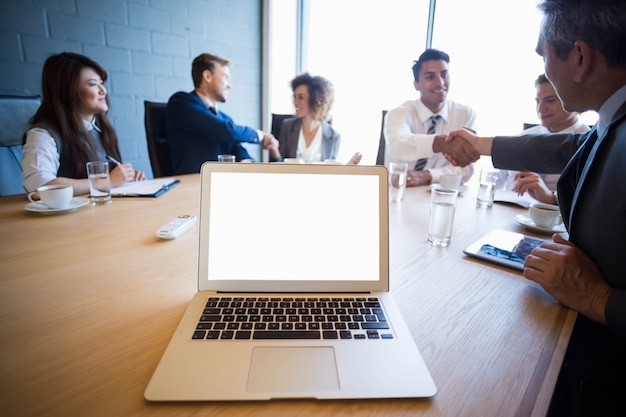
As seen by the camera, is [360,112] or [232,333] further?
[360,112]

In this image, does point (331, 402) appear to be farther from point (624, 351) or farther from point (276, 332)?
point (624, 351)

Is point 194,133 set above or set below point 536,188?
above

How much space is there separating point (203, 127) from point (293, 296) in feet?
6.78

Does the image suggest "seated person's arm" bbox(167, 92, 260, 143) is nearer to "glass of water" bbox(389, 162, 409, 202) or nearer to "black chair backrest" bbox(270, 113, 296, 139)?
"black chair backrest" bbox(270, 113, 296, 139)

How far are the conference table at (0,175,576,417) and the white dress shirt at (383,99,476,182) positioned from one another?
95 cm

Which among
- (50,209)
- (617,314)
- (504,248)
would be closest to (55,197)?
(50,209)

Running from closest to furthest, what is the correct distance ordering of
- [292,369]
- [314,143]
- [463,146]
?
[292,369], [463,146], [314,143]

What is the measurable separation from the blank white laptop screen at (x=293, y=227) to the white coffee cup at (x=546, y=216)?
0.69m

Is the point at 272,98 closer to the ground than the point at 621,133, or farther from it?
farther from it

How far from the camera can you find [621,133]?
26.3 inches

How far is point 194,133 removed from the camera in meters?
2.39

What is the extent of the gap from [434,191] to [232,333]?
716mm

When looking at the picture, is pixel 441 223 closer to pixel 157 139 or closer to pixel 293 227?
pixel 293 227

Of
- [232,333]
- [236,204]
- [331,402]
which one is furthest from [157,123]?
[331,402]
